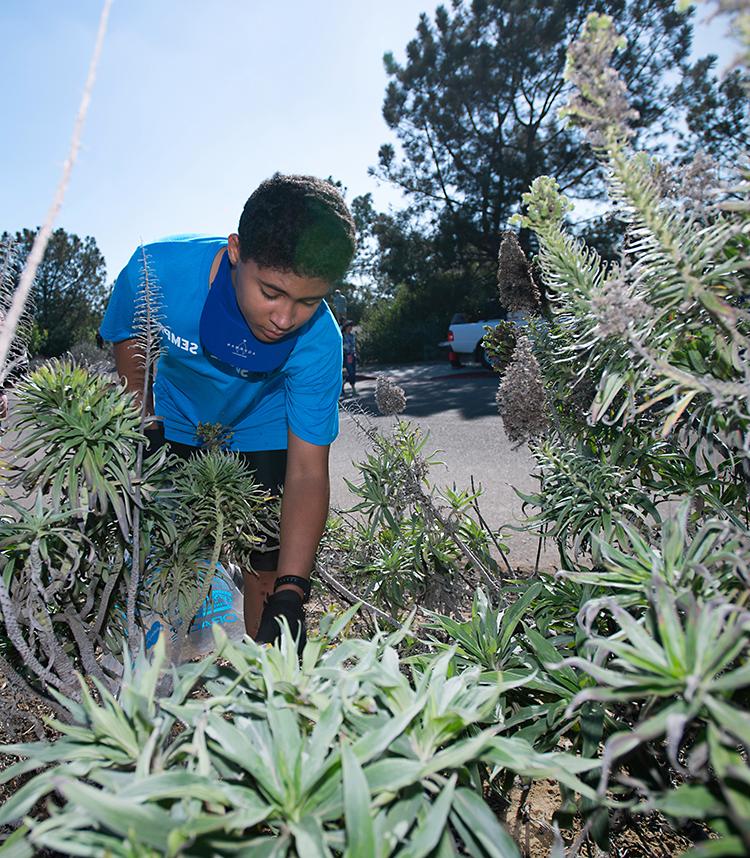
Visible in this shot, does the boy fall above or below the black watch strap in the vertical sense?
above

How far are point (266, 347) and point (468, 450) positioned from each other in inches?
224

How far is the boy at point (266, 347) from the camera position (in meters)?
1.96

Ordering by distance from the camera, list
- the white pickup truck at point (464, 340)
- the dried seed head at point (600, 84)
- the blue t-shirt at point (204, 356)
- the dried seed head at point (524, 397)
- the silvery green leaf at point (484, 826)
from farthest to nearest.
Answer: the white pickup truck at point (464, 340) < the blue t-shirt at point (204, 356) < the dried seed head at point (524, 397) < the dried seed head at point (600, 84) < the silvery green leaf at point (484, 826)

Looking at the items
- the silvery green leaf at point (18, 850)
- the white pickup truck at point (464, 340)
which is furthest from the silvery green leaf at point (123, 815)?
the white pickup truck at point (464, 340)

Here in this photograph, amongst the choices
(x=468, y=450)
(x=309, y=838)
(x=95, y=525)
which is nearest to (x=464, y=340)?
(x=468, y=450)

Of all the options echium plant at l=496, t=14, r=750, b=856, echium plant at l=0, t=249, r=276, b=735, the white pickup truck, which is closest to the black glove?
echium plant at l=0, t=249, r=276, b=735

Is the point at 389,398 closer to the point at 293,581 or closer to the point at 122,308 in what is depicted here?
the point at 293,581

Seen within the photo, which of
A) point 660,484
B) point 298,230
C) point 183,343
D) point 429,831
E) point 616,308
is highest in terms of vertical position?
point 298,230

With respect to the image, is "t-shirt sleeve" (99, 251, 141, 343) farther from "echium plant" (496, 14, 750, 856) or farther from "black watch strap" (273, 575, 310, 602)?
"echium plant" (496, 14, 750, 856)

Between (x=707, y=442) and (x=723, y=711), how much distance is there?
2.86 ft

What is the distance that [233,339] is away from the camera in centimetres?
215

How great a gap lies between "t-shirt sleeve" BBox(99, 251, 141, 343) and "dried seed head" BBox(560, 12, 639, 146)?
1671 mm

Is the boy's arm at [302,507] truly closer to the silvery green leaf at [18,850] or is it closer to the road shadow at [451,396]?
the silvery green leaf at [18,850]

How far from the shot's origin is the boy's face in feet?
6.39
